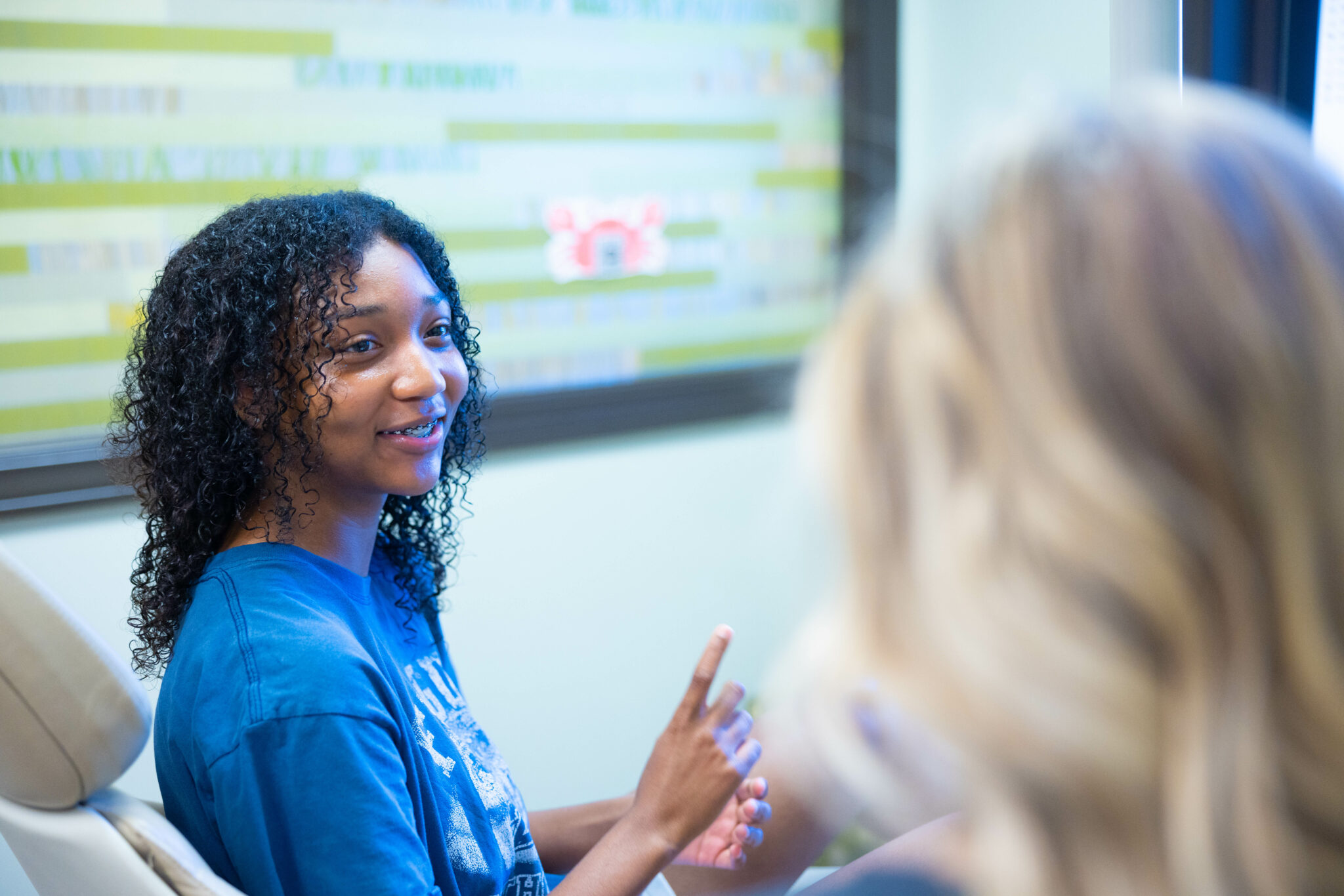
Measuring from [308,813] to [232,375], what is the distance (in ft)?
1.49

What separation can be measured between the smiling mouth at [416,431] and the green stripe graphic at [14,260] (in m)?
0.97

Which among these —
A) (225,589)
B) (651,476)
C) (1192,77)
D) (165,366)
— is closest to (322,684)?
(225,589)

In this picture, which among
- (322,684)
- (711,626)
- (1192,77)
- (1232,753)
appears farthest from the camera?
(711,626)

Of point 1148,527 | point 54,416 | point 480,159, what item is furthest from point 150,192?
point 1148,527

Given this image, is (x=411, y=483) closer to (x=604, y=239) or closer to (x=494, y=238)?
(x=494, y=238)

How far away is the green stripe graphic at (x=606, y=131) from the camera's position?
2059 millimetres

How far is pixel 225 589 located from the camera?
0.96m

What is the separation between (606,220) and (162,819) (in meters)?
1.61

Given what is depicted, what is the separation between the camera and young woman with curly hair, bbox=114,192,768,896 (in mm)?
855

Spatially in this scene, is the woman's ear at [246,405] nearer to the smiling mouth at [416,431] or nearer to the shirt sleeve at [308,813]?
the smiling mouth at [416,431]

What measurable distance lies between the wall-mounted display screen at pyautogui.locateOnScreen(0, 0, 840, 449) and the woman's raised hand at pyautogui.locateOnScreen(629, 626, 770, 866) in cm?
123

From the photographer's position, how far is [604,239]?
225cm

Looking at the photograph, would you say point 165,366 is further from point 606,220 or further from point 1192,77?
point 1192,77

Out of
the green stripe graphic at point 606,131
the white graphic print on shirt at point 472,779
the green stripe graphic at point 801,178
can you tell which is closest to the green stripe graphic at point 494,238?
the green stripe graphic at point 606,131
